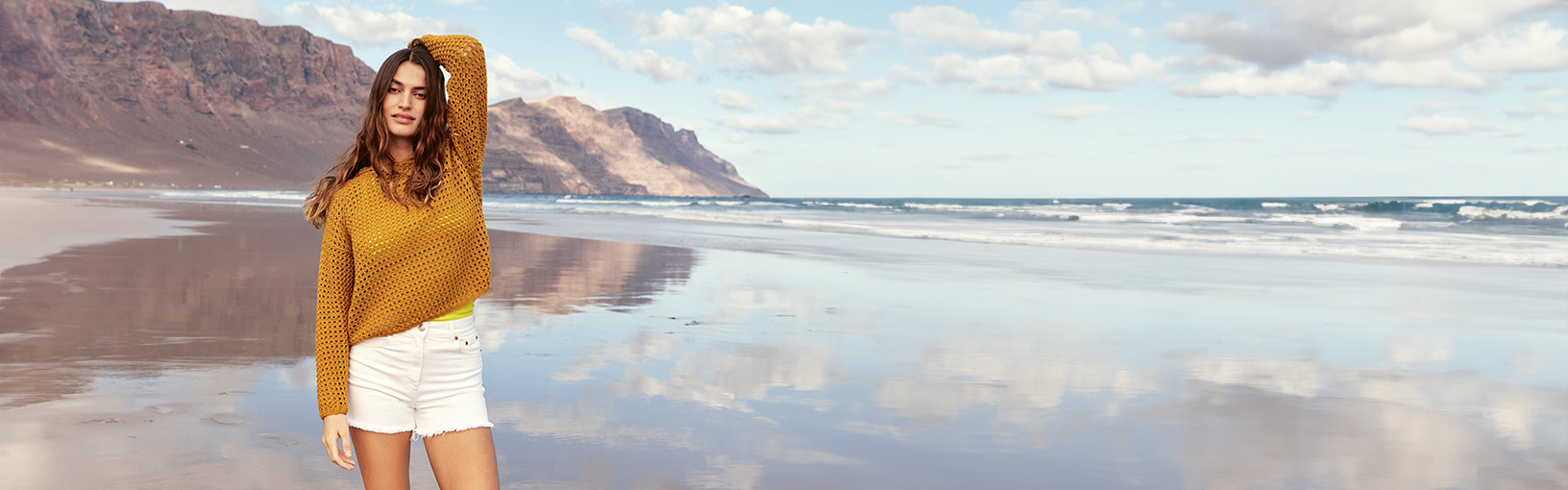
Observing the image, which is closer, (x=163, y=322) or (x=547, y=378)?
(x=547, y=378)

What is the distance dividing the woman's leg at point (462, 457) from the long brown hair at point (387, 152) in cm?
53

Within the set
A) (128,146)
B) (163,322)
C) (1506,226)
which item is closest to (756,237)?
(163,322)

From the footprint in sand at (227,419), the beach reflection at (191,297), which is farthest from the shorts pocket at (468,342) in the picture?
the beach reflection at (191,297)

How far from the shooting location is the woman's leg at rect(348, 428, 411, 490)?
2.16m

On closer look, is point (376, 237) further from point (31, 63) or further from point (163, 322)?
point (31, 63)

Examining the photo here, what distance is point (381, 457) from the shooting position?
218cm

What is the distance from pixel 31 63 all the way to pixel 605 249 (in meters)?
127

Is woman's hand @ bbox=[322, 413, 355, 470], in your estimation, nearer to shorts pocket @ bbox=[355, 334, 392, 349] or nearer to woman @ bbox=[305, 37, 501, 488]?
woman @ bbox=[305, 37, 501, 488]

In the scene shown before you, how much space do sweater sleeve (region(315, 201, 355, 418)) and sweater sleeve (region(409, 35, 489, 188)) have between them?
0.28 metres

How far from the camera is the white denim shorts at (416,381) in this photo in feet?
7.00

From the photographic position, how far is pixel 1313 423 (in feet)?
15.0

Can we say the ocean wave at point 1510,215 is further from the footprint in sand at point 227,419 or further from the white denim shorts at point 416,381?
the white denim shorts at point 416,381

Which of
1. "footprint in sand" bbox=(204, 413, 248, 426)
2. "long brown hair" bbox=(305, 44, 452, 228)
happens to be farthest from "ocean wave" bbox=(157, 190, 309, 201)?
"long brown hair" bbox=(305, 44, 452, 228)

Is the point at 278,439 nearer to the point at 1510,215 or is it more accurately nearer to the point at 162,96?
the point at 1510,215
